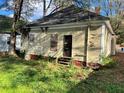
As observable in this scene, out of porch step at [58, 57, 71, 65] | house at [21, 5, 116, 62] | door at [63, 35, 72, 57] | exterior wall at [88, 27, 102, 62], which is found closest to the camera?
exterior wall at [88, 27, 102, 62]

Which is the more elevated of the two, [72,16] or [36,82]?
[72,16]

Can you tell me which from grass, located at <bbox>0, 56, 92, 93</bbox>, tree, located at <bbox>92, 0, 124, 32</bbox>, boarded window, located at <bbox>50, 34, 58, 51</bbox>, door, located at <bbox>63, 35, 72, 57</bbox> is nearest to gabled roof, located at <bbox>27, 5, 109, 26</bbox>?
boarded window, located at <bbox>50, 34, 58, 51</bbox>

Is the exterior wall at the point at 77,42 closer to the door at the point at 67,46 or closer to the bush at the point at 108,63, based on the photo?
the door at the point at 67,46

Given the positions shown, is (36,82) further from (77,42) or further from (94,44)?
(77,42)

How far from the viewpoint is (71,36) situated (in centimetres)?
1723

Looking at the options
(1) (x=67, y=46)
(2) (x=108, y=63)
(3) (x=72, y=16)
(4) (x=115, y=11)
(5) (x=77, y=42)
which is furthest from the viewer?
(4) (x=115, y=11)

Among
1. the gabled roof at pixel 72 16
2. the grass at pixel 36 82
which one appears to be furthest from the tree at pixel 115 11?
the grass at pixel 36 82

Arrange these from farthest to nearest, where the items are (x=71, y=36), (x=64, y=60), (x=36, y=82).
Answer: (x=64, y=60) → (x=71, y=36) → (x=36, y=82)

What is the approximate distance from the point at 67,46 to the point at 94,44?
277cm

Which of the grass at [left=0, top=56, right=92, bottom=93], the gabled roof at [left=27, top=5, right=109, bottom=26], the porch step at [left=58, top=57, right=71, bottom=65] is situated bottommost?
the grass at [left=0, top=56, right=92, bottom=93]

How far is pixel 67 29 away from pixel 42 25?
2.74m

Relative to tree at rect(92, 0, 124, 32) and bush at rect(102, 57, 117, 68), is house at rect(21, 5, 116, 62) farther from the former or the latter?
tree at rect(92, 0, 124, 32)

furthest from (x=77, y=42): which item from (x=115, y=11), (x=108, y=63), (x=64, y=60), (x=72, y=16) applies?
(x=115, y=11)

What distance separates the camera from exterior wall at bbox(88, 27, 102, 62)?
15.6 meters
